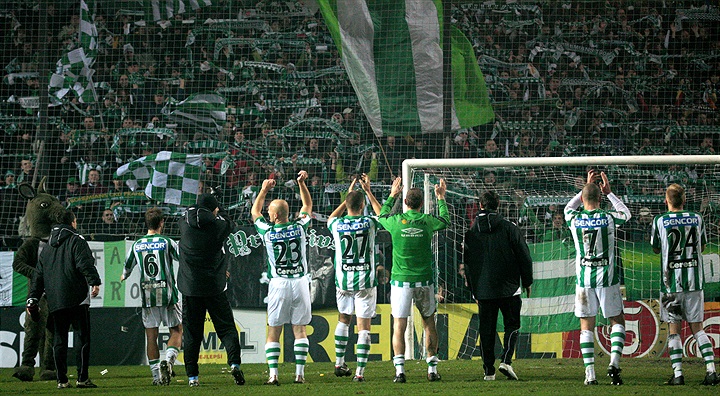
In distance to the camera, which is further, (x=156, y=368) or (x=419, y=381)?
(x=156, y=368)

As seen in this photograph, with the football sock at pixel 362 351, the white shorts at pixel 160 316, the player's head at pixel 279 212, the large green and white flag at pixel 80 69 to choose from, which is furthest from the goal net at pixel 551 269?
the large green and white flag at pixel 80 69

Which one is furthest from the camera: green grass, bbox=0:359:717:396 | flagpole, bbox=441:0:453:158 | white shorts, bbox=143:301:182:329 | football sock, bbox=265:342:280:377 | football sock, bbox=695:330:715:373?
flagpole, bbox=441:0:453:158

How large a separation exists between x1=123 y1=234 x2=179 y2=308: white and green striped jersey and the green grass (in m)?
0.94

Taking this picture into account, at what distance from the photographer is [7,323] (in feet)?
43.1

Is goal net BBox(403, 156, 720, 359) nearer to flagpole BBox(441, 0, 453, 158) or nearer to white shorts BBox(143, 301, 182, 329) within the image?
→ flagpole BBox(441, 0, 453, 158)

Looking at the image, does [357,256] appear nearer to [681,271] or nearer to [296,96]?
[681,271]

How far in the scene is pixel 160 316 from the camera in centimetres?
1002

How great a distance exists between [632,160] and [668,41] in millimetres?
8982

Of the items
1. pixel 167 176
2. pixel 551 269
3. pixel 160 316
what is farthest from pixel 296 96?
pixel 160 316

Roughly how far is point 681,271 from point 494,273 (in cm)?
187

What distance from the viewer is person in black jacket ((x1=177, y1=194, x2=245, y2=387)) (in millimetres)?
9398

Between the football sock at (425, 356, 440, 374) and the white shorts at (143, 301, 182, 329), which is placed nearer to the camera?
the football sock at (425, 356, 440, 374)

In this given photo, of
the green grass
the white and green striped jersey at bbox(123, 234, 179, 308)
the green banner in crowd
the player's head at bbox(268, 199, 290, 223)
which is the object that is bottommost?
the green grass

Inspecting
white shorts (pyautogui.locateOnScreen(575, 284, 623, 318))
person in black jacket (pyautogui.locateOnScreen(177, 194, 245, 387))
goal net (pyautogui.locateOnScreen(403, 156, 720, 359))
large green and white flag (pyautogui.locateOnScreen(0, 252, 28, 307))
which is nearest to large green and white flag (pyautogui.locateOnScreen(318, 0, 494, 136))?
goal net (pyautogui.locateOnScreen(403, 156, 720, 359))
